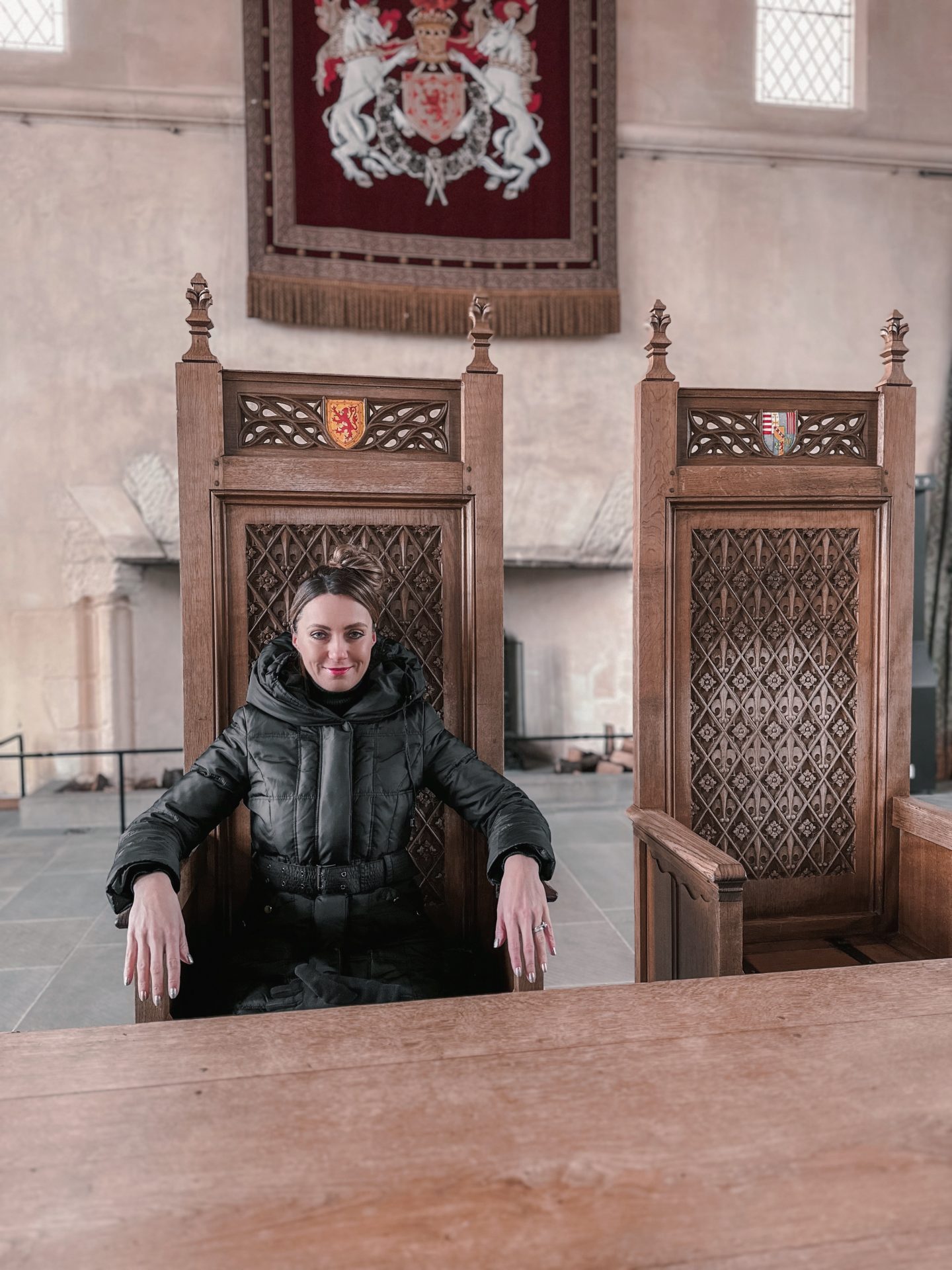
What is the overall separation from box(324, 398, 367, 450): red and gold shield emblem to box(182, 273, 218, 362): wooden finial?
10.5 inches

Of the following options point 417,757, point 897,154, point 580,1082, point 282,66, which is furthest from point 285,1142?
point 897,154

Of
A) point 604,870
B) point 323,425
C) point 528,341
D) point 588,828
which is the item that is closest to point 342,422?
point 323,425

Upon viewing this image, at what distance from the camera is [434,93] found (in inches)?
200

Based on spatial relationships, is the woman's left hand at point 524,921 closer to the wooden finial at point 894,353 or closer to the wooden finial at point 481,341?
the wooden finial at point 481,341

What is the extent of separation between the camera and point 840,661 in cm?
219

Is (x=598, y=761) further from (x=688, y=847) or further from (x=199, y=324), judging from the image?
(x=199, y=324)

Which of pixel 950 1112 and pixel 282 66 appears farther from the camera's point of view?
pixel 282 66

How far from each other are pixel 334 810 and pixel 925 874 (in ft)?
4.42

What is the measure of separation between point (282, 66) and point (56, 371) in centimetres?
206

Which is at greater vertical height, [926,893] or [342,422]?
[342,422]

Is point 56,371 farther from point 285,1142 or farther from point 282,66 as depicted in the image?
point 285,1142

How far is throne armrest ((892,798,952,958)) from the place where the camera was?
1.96 m

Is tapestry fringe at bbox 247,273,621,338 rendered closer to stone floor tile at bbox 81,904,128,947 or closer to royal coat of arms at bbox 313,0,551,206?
royal coat of arms at bbox 313,0,551,206

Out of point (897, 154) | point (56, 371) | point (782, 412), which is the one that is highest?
point (897, 154)
